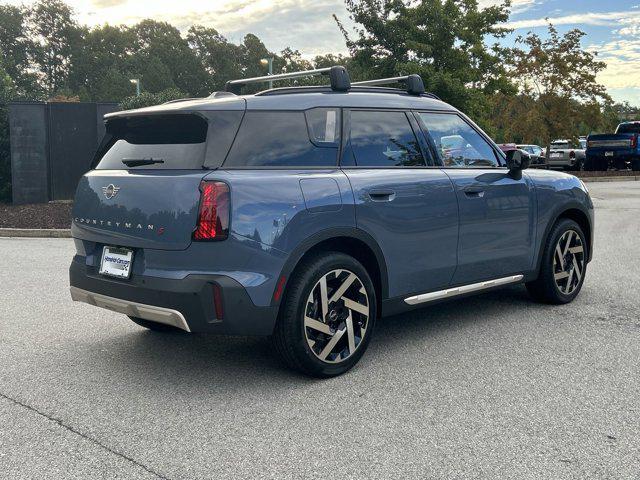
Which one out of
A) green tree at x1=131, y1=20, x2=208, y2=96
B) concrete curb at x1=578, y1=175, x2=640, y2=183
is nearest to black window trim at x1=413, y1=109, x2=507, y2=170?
concrete curb at x1=578, y1=175, x2=640, y2=183

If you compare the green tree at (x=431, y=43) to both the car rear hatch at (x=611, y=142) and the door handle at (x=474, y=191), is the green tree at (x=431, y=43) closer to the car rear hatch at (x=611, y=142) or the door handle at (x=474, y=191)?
the car rear hatch at (x=611, y=142)

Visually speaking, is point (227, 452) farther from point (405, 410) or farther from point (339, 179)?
point (339, 179)

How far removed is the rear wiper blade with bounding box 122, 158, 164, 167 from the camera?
415 centimetres

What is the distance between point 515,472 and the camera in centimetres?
297

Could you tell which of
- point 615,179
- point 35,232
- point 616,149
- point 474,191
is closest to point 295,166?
point 474,191

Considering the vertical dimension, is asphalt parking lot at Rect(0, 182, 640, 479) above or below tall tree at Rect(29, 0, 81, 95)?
below

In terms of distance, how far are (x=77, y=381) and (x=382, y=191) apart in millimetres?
2319

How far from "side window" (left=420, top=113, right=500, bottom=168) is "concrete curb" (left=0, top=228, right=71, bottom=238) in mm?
8891

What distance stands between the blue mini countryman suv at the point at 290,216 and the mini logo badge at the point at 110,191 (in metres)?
0.01

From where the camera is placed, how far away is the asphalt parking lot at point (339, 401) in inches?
121

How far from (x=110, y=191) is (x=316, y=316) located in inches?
59.9

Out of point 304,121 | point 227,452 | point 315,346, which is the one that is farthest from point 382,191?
point 227,452

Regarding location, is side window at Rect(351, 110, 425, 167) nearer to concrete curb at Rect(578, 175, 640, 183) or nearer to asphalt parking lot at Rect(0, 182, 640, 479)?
asphalt parking lot at Rect(0, 182, 640, 479)

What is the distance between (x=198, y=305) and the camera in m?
3.78
